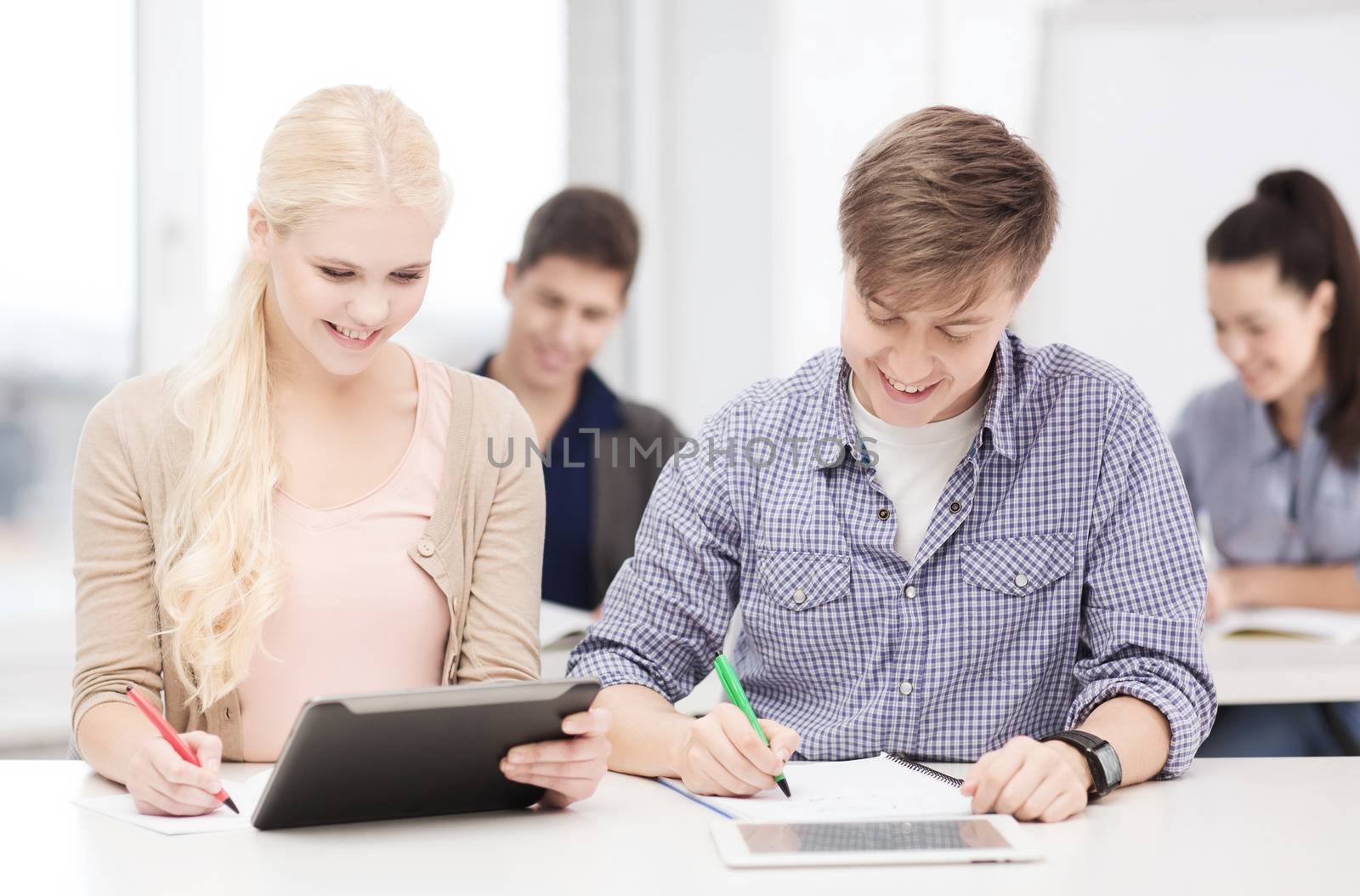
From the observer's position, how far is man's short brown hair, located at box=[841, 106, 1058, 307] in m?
1.23

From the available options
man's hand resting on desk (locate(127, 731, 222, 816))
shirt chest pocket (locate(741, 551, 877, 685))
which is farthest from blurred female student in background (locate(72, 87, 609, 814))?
shirt chest pocket (locate(741, 551, 877, 685))

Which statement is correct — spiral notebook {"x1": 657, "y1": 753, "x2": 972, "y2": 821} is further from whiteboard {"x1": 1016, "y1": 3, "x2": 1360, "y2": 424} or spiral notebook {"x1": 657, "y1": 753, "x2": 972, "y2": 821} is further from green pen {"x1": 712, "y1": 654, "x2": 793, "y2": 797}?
whiteboard {"x1": 1016, "y1": 3, "x2": 1360, "y2": 424}

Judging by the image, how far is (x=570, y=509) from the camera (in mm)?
2559

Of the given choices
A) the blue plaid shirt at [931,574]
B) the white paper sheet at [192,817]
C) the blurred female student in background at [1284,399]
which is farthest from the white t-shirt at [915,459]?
the blurred female student in background at [1284,399]

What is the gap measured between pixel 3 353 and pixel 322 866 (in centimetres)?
218

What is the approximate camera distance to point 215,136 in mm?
2953

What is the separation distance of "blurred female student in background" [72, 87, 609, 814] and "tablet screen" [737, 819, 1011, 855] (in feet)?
1.45

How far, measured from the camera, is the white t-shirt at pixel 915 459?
1427mm

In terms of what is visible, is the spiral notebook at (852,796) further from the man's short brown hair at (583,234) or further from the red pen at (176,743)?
the man's short brown hair at (583,234)

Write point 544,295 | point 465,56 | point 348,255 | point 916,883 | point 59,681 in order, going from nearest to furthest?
point 916,883 → point 348,255 → point 544,295 → point 59,681 → point 465,56

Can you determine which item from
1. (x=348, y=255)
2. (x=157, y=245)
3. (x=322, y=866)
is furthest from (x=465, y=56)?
(x=322, y=866)

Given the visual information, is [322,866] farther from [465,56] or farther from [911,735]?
[465,56]

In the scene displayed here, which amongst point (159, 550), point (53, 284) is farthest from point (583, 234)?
point (159, 550)

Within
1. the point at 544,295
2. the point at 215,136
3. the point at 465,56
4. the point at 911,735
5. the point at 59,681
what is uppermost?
the point at 465,56
